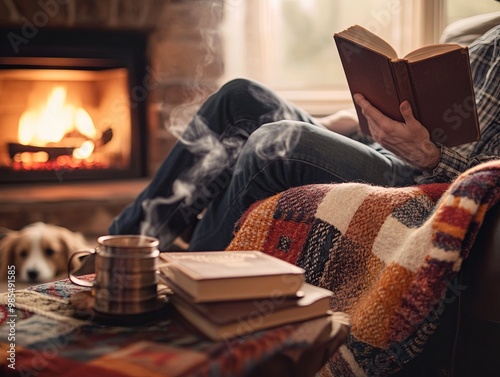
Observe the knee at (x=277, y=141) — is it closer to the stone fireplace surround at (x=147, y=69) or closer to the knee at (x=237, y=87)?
the knee at (x=237, y=87)

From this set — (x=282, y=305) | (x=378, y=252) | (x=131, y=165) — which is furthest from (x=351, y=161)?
(x=131, y=165)

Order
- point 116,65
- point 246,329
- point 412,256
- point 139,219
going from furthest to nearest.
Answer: point 116,65 → point 139,219 → point 412,256 → point 246,329

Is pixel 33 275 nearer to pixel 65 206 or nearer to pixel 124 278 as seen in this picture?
pixel 65 206

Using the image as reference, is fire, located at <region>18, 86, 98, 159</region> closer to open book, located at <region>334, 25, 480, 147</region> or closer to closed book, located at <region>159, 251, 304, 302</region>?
open book, located at <region>334, 25, 480, 147</region>

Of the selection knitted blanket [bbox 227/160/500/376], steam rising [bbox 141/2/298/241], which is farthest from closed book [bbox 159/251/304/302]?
steam rising [bbox 141/2/298/241]

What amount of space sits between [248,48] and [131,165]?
2.34ft

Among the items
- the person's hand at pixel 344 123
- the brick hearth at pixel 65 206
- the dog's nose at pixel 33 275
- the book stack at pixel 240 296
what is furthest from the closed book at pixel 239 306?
the brick hearth at pixel 65 206

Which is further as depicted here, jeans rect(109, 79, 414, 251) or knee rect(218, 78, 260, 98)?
knee rect(218, 78, 260, 98)

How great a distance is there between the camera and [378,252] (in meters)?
0.90

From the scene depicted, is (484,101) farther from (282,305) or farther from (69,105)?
(69,105)

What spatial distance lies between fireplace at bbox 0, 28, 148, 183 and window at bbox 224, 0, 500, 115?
422mm

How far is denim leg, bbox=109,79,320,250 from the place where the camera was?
1378mm

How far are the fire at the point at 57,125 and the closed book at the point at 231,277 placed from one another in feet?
6.48

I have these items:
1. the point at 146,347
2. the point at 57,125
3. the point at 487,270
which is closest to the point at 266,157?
the point at 487,270
